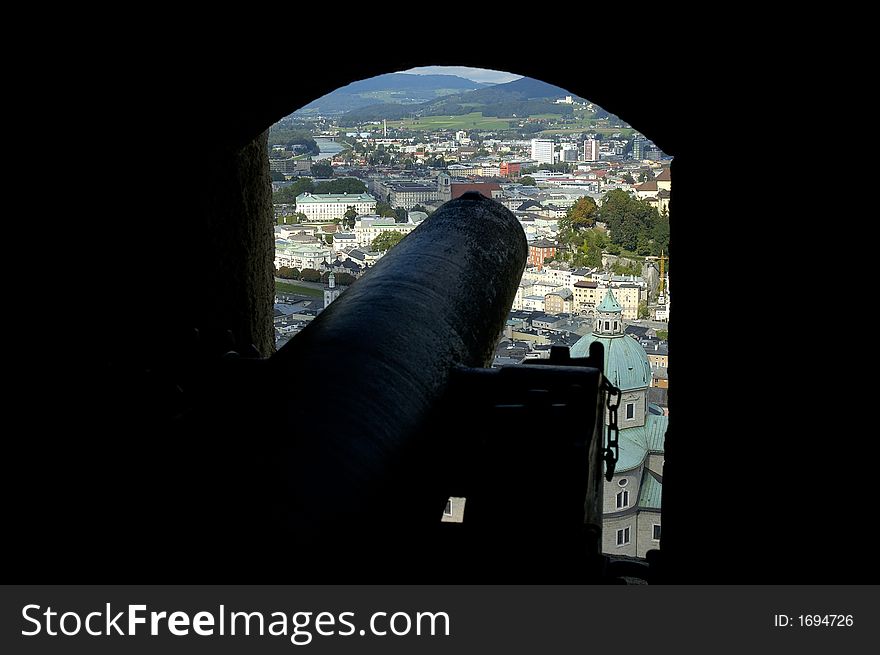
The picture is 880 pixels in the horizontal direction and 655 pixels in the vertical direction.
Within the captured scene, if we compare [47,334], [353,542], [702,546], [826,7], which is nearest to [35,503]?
[47,334]

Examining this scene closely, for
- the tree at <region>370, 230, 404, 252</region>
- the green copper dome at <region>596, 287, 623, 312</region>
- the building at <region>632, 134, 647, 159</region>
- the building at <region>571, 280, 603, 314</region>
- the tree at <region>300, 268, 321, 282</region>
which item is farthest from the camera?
the building at <region>632, 134, 647, 159</region>

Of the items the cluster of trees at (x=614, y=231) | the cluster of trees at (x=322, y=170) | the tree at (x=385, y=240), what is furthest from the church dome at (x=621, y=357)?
the cluster of trees at (x=322, y=170)

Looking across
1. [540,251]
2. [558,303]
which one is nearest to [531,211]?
[540,251]

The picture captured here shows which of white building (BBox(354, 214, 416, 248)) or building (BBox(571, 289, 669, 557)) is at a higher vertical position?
white building (BBox(354, 214, 416, 248))

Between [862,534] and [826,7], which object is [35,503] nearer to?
[862,534]

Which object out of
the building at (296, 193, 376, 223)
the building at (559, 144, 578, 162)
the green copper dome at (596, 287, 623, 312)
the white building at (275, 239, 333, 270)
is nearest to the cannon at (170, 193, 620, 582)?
the green copper dome at (596, 287, 623, 312)

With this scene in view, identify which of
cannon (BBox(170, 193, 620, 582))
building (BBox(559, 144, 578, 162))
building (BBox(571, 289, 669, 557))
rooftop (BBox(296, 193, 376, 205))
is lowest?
building (BBox(571, 289, 669, 557))

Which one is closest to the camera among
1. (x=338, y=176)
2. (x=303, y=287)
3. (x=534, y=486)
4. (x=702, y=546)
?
(x=534, y=486)

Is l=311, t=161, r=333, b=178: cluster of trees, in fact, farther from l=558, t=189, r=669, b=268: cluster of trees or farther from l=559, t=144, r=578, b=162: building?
l=559, t=144, r=578, b=162: building

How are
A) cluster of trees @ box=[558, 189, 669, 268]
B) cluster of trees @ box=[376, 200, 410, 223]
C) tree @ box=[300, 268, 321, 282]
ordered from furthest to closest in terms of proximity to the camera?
cluster of trees @ box=[376, 200, 410, 223]
cluster of trees @ box=[558, 189, 669, 268]
tree @ box=[300, 268, 321, 282]
